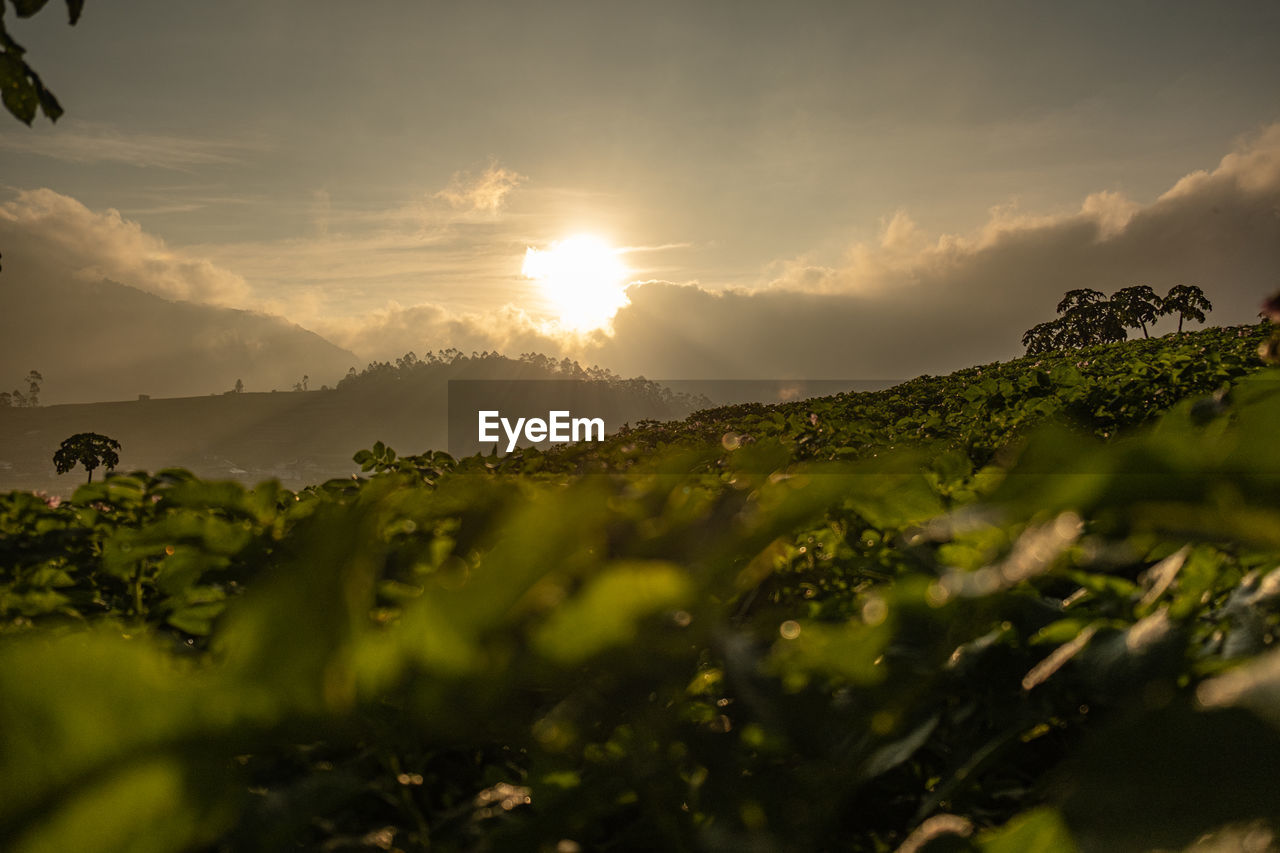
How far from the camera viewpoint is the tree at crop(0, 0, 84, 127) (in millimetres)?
2801

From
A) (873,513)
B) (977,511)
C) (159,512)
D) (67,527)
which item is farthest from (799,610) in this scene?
(67,527)

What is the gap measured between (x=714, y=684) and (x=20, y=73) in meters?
3.59

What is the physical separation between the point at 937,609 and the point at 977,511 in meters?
0.22

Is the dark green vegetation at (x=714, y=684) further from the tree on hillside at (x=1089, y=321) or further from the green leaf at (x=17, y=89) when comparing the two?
the tree on hillside at (x=1089, y=321)

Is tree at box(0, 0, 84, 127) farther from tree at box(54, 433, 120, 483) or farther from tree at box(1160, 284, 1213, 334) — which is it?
tree at box(1160, 284, 1213, 334)

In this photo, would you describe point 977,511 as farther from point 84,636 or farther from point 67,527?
point 67,527

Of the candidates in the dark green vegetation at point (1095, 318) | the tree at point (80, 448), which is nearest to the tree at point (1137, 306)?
the dark green vegetation at point (1095, 318)

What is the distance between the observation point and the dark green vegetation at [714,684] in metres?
0.47

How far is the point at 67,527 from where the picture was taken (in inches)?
94.4

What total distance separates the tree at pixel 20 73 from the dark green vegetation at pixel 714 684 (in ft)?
9.52

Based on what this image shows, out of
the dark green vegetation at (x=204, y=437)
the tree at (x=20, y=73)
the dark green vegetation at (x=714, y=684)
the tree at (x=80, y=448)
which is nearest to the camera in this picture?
the dark green vegetation at (x=714, y=684)

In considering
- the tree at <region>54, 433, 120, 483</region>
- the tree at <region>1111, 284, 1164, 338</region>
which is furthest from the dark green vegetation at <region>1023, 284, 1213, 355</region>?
the tree at <region>54, 433, 120, 483</region>

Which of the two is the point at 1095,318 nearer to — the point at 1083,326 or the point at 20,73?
the point at 1083,326

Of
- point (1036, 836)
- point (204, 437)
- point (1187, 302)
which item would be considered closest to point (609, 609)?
point (1036, 836)
